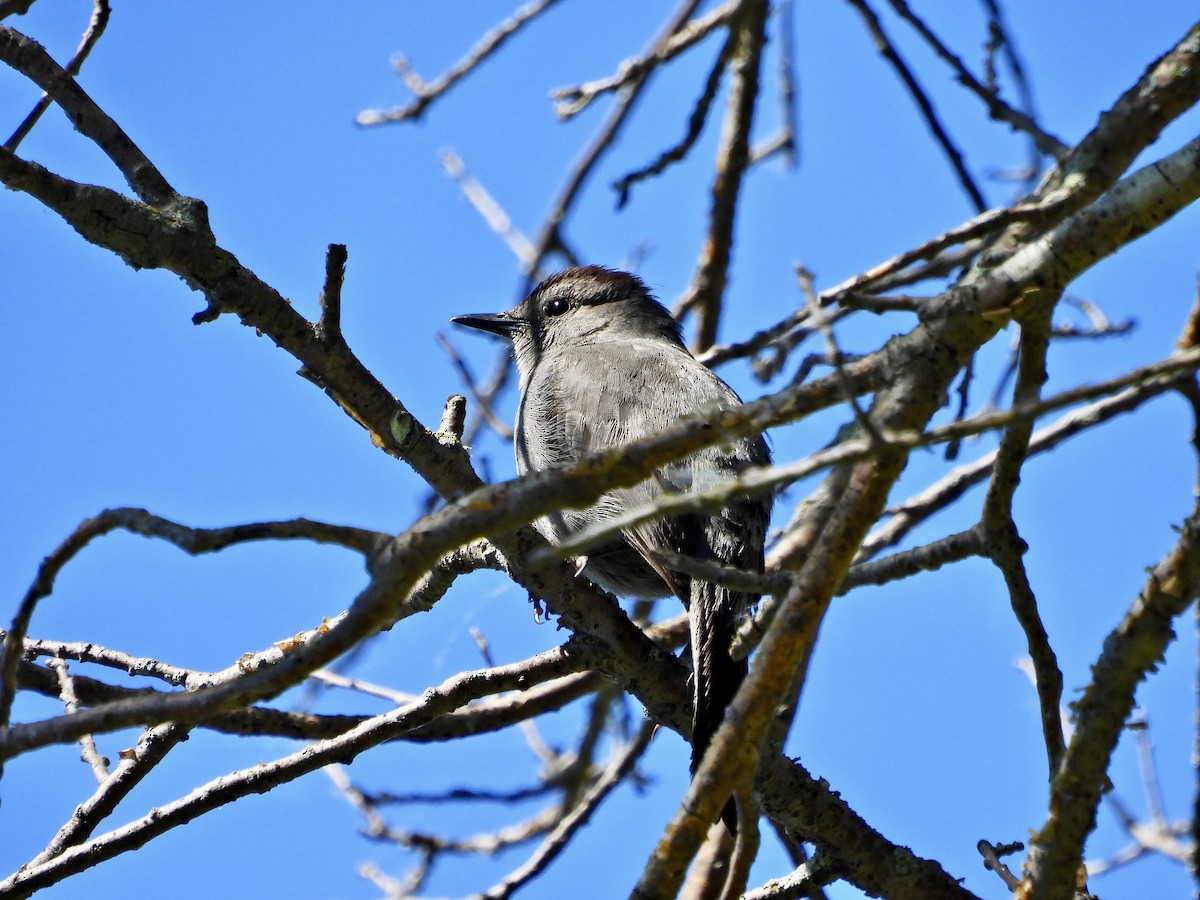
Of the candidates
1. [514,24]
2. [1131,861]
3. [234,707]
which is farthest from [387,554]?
[1131,861]

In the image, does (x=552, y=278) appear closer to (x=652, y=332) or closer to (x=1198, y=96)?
(x=652, y=332)

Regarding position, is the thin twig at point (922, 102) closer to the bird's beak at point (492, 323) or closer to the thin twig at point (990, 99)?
the thin twig at point (990, 99)

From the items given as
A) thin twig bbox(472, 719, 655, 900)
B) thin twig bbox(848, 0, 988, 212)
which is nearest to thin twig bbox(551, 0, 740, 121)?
thin twig bbox(848, 0, 988, 212)

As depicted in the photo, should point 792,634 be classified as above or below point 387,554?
above

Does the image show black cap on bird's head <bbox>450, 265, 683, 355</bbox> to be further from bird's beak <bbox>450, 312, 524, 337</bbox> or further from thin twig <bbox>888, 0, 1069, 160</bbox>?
thin twig <bbox>888, 0, 1069, 160</bbox>

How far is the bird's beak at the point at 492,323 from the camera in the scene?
712 cm

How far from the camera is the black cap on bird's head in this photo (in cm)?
689

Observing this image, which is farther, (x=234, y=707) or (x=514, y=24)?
(x=514, y=24)

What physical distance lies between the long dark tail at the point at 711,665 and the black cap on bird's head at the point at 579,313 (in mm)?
2724

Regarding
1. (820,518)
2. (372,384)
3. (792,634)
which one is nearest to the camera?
(792,634)

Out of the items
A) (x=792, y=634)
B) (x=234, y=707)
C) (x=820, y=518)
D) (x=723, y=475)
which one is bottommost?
(x=234, y=707)

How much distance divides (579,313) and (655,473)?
281 cm

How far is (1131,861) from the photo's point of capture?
21.1 feet

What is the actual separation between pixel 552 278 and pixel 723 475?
8.74 ft
